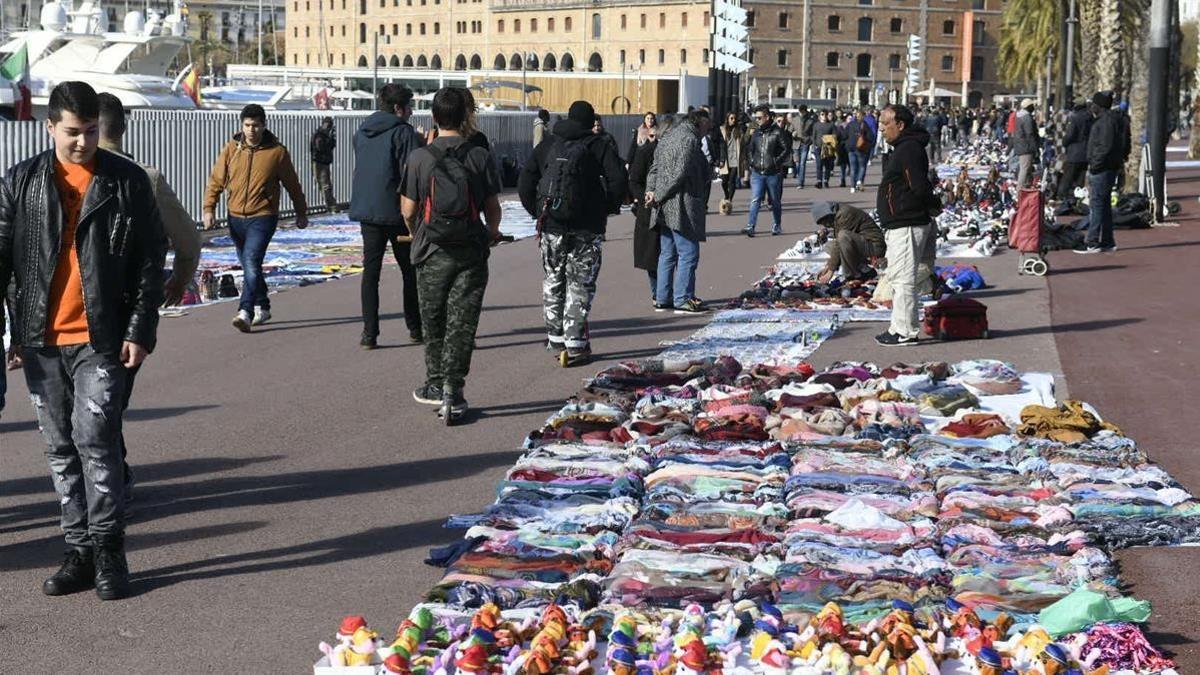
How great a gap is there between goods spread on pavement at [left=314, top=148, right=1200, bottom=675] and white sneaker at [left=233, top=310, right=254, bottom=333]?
4.27 meters

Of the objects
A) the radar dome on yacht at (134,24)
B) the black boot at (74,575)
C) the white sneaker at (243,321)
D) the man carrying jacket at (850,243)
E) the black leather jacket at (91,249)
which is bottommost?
the black boot at (74,575)

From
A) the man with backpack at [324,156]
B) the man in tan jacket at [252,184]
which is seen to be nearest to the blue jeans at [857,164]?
the man with backpack at [324,156]

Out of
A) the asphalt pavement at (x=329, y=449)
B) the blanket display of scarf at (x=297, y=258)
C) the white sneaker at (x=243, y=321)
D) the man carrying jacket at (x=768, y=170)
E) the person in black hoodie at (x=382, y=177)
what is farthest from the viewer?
the man carrying jacket at (x=768, y=170)

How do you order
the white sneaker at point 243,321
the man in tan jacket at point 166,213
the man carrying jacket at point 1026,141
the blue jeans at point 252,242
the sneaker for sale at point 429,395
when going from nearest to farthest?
the man in tan jacket at point 166,213 → the sneaker for sale at point 429,395 → the blue jeans at point 252,242 → the white sneaker at point 243,321 → the man carrying jacket at point 1026,141

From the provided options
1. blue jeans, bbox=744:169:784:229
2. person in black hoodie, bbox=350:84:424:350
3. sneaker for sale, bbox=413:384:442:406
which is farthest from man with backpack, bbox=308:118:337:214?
sneaker for sale, bbox=413:384:442:406

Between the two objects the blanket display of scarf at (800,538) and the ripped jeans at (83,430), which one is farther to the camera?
the ripped jeans at (83,430)

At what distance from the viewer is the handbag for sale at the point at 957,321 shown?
13.8 meters

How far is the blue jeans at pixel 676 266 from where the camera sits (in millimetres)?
15299

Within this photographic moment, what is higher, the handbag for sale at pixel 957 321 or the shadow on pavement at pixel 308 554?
the handbag for sale at pixel 957 321

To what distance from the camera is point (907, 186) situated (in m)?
13.3

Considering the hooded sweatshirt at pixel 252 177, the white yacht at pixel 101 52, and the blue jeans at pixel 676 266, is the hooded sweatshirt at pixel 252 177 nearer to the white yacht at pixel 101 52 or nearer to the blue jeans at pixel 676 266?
the blue jeans at pixel 676 266

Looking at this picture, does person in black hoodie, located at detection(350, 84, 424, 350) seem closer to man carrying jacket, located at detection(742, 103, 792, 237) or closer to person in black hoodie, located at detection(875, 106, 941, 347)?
person in black hoodie, located at detection(875, 106, 941, 347)

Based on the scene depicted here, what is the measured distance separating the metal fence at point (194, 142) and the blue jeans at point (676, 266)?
3158 mm

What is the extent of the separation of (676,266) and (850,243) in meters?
2.39
